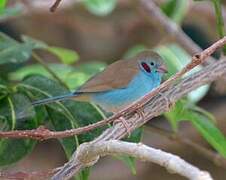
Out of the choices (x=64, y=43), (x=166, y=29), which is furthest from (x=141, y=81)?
(x=64, y=43)

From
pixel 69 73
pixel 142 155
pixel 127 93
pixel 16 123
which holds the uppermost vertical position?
pixel 69 73

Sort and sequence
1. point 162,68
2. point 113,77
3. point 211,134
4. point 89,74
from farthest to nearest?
1. point 89,74
2. point 162,68
3. point 113,77
4. point 211,134

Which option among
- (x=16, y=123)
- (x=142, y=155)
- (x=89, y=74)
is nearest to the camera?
(x=142, y=155)

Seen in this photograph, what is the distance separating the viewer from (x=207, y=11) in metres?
2.86

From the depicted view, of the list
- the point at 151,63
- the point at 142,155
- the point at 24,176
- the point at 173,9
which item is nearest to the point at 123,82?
the point at 151,63

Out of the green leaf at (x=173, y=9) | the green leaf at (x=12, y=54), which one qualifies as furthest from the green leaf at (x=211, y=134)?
the green leaf at (x=173, y=9)

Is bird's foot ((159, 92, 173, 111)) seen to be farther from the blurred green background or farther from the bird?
the bird

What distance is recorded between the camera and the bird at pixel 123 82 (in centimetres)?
190

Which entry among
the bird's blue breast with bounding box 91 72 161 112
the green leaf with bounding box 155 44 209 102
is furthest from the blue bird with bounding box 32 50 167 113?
the green leaf with bounding box 155 44 209 102

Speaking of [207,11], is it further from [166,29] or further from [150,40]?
[150,40]

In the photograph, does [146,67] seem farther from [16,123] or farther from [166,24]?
[16,123]

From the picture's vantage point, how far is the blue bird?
1.90 meters

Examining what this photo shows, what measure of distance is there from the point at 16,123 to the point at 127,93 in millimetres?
533

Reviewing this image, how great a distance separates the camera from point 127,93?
202 cm
